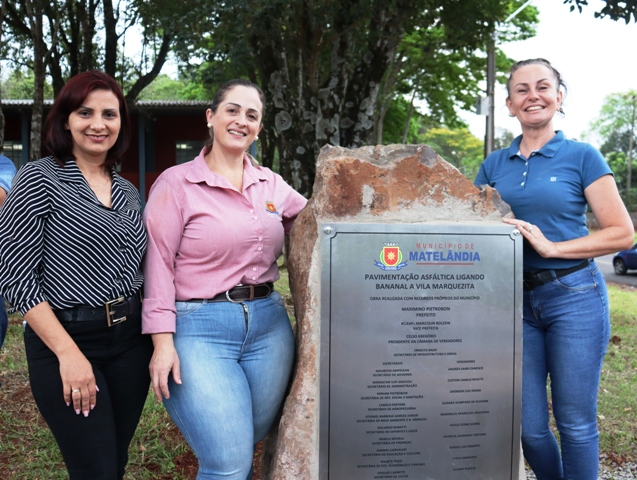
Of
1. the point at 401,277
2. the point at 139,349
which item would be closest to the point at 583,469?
the point at 401,277

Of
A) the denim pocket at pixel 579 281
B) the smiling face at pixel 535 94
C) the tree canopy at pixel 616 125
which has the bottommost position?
the denim pocket at pixel 579 281

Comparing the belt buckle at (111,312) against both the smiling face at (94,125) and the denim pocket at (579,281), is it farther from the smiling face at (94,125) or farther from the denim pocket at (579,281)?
the denim pocket at (579,281)

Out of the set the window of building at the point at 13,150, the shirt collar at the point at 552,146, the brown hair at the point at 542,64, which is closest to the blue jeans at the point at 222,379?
the shirt collar at the point at 552,146

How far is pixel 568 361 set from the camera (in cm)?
262

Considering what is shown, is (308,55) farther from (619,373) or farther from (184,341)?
(184,341)

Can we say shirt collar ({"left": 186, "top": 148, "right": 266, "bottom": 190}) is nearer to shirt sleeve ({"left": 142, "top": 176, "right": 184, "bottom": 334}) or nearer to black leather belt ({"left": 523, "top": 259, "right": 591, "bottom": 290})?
shirt sleeve ({"left": 142, "top": 176, "right": 184, "bottom": 334})

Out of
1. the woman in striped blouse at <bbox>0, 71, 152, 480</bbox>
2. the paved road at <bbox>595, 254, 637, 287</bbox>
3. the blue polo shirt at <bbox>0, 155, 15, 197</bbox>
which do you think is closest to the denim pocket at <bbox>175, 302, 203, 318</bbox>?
the woman in striped blouse at <bbox>0, 71, 152, 480</bbox>

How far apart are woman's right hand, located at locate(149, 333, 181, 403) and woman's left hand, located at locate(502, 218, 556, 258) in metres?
1.46

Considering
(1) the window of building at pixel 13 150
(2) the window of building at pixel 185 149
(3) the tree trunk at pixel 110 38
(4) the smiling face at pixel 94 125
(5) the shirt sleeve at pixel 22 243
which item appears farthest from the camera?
(2) the window of building at pixel 185 149

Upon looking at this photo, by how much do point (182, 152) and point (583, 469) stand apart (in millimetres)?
16123

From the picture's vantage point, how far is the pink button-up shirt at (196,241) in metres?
2.40

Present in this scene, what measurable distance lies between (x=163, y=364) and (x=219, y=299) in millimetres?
316

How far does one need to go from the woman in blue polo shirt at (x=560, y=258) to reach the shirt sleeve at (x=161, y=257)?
53.8 inches

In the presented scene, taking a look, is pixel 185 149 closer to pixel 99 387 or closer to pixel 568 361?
pixel 99 387
